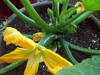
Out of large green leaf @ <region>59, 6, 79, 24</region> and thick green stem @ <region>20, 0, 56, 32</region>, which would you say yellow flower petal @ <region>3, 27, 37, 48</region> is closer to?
thick green stem @ <region>20, 0, 56, 32</region>

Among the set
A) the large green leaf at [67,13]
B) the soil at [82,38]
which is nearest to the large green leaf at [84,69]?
the large green leaf at [67,13]

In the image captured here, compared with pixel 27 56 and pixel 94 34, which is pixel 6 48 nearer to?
pixel 27 56

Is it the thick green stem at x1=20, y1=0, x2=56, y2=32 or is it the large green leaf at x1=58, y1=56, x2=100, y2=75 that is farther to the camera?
the thick green stem at x1=20, y1=0, x2=56, y2=32

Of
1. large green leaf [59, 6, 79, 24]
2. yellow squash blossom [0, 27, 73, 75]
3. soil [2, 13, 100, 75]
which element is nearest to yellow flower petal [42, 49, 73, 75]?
yellow squash blossom [0, 27, 73, 75]

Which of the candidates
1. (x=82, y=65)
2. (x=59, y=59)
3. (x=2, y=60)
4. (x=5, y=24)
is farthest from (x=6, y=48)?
(x=82, y=65)

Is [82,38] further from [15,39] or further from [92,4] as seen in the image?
[15,39]

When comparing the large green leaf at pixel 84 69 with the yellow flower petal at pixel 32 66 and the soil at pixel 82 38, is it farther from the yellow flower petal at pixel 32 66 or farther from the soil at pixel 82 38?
the soil at pixel 82 38

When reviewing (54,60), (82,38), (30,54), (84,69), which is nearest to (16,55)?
(30,54)

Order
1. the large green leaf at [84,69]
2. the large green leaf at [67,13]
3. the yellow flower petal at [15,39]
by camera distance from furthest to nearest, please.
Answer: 1. the large green leaf at [67,13]
2. the yellow flower petal at [15,39]
3. the large green leaf at [84,69]
